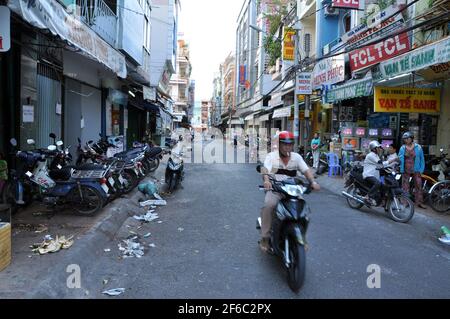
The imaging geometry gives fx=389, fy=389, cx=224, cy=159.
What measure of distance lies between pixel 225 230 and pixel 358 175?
3.77 metres

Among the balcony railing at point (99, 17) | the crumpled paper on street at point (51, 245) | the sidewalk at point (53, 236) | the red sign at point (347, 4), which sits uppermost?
the red sign at point (347, 4)

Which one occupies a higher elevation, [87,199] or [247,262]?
[87,199]

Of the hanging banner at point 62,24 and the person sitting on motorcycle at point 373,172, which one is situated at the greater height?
the hanging banner at point 62,24

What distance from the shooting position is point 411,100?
34.0 ft

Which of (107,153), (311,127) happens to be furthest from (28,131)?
(311,127)

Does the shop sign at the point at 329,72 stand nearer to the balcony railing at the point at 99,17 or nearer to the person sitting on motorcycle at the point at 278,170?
the balcony railing at the point at 99,17

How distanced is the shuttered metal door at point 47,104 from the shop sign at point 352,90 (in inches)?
337

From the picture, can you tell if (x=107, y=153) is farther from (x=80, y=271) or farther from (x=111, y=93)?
(x=80, y=271)

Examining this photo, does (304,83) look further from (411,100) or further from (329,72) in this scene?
(411,100)

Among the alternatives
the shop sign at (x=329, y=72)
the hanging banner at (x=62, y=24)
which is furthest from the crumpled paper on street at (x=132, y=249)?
the shop sign at (x=329, y=72)

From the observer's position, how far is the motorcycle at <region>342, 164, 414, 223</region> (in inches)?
310

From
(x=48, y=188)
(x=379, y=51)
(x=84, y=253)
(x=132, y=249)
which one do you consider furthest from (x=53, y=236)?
(x=379, y=51)

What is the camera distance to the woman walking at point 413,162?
894 cm

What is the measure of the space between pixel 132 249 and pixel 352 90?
9.55 meters
